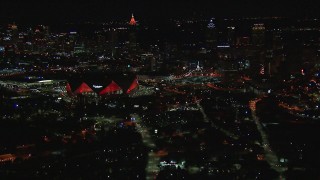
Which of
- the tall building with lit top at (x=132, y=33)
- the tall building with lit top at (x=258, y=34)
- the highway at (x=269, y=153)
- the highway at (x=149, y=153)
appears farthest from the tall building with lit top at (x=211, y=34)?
the highway at (x=149, y=153)

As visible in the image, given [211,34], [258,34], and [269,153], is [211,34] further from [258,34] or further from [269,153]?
[269,153]

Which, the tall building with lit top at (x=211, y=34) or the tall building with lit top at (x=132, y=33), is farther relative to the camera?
the tall building with lit top at (x=132, y=33)

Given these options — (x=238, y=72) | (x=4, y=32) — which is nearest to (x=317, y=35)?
(x=238, y=72)

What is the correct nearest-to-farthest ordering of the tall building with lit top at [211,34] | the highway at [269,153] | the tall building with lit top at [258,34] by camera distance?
the highway at [269,153], the tall building with lit top at [258,34], the tall building with lit top at [211,34]

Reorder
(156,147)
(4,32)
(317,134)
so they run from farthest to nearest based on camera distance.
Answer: (4,32), (317,134), (156,147)

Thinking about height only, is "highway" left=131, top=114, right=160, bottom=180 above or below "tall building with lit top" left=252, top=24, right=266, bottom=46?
below

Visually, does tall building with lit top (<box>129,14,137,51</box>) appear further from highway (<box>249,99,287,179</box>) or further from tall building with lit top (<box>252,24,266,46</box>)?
highway (<box>249,99,287,179</box>)

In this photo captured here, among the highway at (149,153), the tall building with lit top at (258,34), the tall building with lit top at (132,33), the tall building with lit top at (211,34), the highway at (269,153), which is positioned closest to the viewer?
the highway at (149,153)

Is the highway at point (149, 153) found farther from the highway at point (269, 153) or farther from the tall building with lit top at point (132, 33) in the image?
the tall building with lit top at point (132, 33)

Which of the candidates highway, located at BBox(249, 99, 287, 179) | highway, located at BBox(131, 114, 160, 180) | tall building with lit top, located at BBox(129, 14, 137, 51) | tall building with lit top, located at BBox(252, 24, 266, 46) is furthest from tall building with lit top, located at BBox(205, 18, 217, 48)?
highway, located at BBox(131, 114, 160, 180)

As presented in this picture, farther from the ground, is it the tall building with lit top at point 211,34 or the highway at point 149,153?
the tall building with lit top at point 211,34

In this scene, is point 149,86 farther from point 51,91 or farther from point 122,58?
point 122,58
